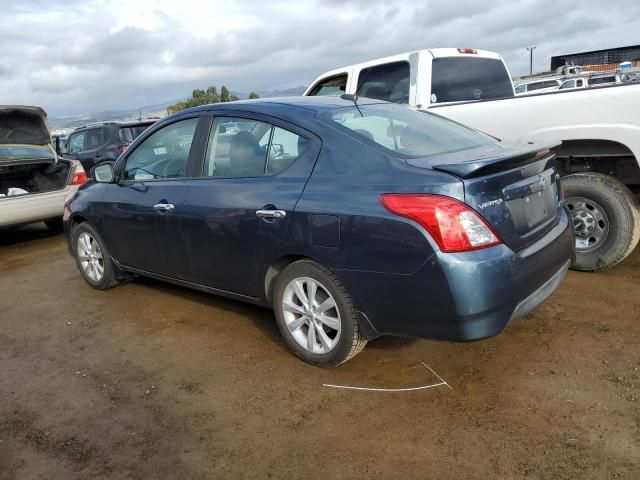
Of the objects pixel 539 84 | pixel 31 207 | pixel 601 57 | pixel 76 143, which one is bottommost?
pixel 31 207

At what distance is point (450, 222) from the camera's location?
2.69 metres

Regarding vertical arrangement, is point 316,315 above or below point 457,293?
below

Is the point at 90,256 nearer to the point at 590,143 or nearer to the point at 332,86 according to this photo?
the point at 332,86

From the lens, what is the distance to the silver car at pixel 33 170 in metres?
7.47

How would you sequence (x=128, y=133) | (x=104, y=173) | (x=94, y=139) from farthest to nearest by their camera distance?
(x=94, y=139) < (x=128, y=133) < (x=104, y=173)

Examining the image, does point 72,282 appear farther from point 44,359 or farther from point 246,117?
point 246,117

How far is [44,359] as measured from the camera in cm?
388

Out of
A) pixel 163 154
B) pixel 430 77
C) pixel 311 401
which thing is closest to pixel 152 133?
pixel 163 154

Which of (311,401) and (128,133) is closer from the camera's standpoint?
(311,401)

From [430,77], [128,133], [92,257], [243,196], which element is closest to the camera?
[243,196]

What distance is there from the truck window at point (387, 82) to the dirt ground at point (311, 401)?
2.79 m

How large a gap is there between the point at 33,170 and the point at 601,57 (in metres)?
44.5

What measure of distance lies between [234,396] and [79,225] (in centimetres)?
296

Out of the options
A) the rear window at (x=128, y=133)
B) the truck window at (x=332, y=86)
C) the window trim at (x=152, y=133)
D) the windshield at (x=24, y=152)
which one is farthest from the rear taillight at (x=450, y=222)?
the rear window at (x=128, y=133)
